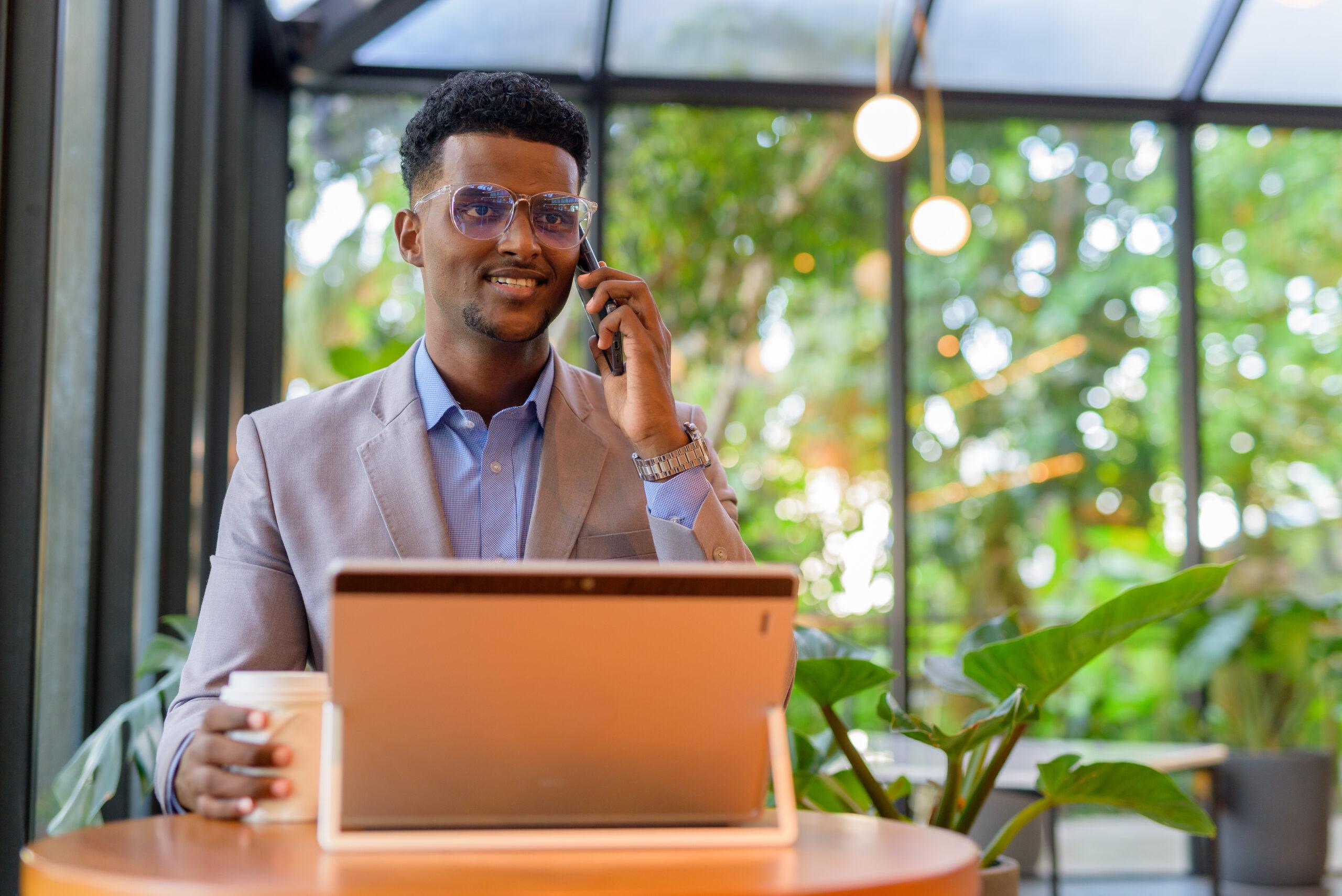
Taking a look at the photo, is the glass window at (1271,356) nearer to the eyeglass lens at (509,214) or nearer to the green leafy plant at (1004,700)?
the green leafy plant at (1004,700)

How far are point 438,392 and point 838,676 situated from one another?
2.59ft

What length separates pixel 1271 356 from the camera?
17.3ft

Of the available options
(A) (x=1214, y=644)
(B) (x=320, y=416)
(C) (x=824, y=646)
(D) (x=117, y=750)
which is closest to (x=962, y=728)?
(C) (x=824, y=646)

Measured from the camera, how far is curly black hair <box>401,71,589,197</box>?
1.81 m

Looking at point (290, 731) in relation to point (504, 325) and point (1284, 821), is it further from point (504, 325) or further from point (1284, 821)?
point (1284, 821)

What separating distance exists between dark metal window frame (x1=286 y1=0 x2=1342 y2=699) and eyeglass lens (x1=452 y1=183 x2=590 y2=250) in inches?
129

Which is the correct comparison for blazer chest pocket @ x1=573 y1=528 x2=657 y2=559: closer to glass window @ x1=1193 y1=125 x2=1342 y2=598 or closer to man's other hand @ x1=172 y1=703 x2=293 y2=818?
man's other hand @ x1=172 y1=703 x2=293 y2=818

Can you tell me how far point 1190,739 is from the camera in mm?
4965

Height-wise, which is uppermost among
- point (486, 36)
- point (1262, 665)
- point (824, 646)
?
point (486, 36)

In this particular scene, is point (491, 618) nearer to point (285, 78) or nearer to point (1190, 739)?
point (285, 78)

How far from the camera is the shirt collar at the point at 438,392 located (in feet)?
6.05

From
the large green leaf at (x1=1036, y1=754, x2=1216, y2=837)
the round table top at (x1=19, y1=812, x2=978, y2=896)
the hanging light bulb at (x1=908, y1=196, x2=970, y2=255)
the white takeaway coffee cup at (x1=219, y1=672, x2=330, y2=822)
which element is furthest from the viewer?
the hanging light bulb at (x1=908, y1=196, x2=970, y2=255)

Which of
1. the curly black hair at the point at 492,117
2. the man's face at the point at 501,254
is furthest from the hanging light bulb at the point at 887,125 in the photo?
the man's face at the point at 501,254

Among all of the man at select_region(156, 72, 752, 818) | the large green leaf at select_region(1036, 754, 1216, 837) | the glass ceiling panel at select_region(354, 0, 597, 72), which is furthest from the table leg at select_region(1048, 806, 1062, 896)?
the glass ceiling panel at select_region(354, 0, 597, 72)
